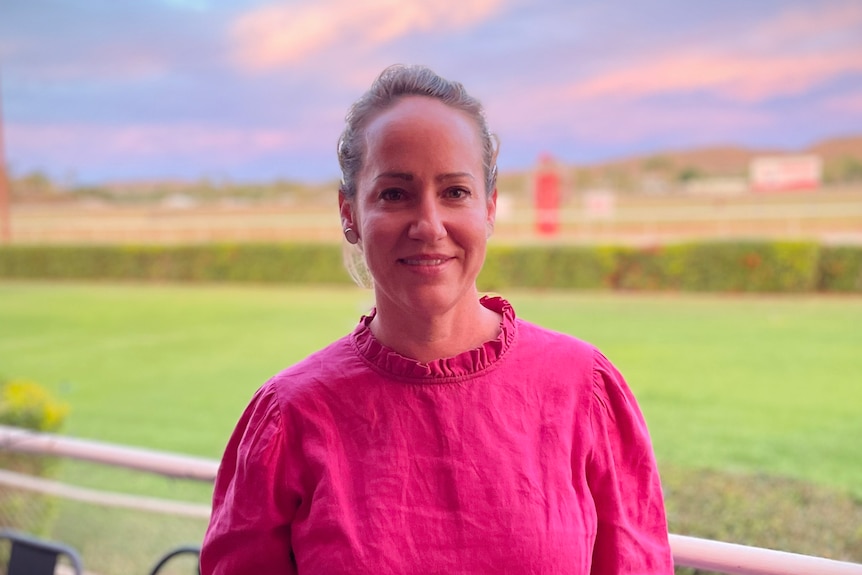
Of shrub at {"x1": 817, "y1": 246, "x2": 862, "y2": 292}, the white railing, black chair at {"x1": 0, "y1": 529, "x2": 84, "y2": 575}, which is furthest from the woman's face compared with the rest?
shrub at {"x1": 817, "y1": 246, "x2": 862, "y2": 292}

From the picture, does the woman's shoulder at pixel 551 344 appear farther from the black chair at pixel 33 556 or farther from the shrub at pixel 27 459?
the shrub at pixel 27 459

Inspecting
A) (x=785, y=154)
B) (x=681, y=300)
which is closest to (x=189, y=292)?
(x=681, y=300)

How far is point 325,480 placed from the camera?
2.66 ft

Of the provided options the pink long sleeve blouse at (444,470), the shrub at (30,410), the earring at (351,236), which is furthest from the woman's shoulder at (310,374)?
the shrub at (30,410)

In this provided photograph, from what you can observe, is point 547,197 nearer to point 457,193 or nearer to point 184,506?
point 184,506

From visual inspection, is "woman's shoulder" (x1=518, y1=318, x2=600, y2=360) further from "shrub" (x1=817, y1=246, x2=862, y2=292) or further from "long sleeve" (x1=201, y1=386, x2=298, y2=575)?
"shrub" (x1=817, y1=246, x2=862, y2=292)

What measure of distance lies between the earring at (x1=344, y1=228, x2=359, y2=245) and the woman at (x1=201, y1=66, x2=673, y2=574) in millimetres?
14

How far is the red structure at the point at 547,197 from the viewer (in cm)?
1805

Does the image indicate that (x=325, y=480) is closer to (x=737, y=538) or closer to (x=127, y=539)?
(x=737, y=538)

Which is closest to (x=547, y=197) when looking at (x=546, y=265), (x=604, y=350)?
(x=546, y=265)

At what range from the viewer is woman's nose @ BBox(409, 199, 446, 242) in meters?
0.81

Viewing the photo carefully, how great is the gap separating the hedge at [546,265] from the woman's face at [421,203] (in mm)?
7153

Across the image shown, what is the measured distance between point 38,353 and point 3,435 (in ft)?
24.1

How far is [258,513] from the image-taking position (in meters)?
0.83
